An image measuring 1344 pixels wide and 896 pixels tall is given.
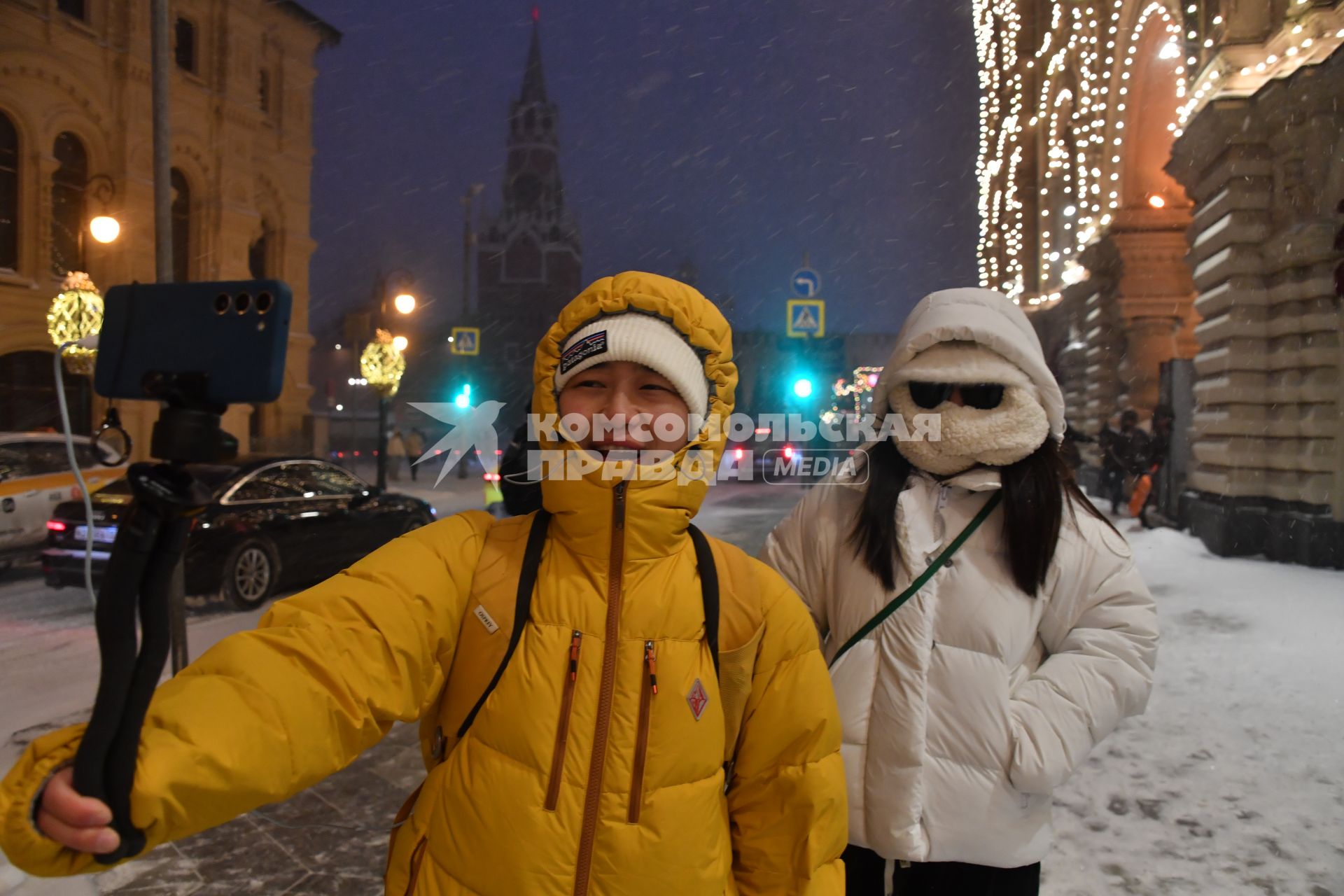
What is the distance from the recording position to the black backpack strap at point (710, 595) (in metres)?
1.76

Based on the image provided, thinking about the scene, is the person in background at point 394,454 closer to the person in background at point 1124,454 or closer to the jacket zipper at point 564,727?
the person in background at point 1124,454

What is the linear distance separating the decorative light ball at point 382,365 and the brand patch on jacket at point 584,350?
58.8 ft

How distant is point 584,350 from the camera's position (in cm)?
190

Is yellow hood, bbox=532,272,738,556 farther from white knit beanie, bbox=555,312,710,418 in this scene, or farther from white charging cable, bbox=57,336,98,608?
white charging cable, bbox=57,336,98,608

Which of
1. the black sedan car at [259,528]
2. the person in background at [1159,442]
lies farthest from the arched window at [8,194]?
the person in background at [1159,442]

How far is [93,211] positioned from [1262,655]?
24.1m

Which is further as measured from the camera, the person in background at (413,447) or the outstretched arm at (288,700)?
the person in background at (413,447)

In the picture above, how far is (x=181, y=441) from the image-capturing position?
3.51 feet

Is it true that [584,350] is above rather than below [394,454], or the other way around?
above

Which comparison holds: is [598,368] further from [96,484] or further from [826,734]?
[96,484]

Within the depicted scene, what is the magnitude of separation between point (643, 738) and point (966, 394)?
53.8 inches

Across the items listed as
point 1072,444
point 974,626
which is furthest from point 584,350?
point 1072,444

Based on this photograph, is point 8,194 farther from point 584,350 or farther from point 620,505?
point 620,505

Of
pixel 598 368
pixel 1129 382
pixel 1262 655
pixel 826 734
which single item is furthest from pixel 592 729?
pixel 1129 382
